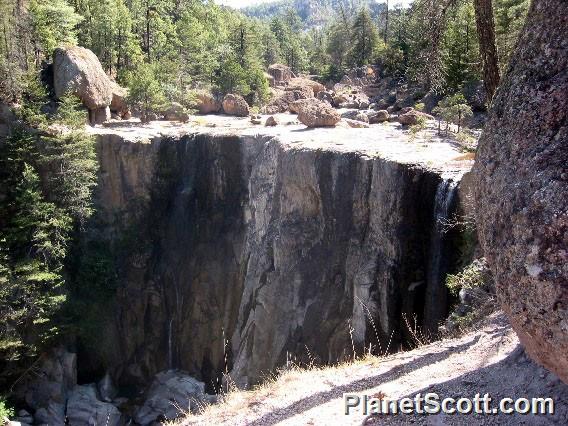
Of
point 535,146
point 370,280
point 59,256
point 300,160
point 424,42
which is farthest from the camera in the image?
point 59,256

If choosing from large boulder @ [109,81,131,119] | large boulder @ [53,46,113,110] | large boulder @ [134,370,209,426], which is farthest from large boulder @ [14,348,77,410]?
large boulder @ [109,81,131,119]

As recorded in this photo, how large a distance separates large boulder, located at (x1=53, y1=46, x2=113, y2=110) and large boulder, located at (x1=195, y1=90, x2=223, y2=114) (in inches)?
333

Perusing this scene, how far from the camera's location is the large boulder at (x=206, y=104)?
35.1 metres

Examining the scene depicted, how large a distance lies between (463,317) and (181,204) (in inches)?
707

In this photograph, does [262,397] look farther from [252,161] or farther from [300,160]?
[252,161]

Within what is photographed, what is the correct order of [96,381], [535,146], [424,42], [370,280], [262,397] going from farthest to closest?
[96,381] → [370,280] → [424,42] → [262,397] → [535,146]

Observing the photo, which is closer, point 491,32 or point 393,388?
point 393,388

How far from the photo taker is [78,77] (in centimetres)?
2656

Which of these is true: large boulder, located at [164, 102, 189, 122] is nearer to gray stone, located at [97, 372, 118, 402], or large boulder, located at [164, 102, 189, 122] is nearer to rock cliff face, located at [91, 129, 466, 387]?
rock cliff face, located at [91, 129, 466, 387]

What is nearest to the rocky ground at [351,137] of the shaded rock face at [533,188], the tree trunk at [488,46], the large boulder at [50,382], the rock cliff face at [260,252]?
the rock cliff face at [260,252]

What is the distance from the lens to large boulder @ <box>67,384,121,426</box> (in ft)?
67.2

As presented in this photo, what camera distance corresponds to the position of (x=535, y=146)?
12.7 ft

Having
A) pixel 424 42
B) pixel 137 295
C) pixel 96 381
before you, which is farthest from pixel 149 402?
pixel 424 42

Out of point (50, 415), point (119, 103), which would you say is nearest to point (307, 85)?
point (119, 103)
